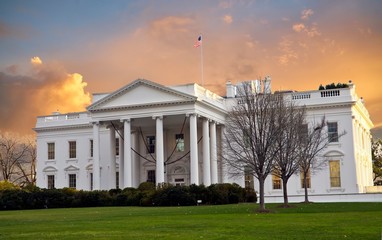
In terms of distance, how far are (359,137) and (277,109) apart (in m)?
27.5

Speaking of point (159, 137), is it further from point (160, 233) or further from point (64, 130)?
point (160, 233)

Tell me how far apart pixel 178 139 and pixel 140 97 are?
8671 mm

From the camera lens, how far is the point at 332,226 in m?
21.1

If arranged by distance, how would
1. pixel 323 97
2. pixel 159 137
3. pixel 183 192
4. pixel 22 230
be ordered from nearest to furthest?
pixel 22 230 < pixel 183 192 < pixel 159 137 < pixel 323 97

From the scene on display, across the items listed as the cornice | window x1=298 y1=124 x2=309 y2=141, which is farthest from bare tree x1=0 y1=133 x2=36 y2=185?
window x1=298 y1=124 x2=309 y2=141

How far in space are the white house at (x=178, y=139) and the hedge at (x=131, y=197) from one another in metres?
4.12

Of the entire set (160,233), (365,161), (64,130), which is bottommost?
(160,233)

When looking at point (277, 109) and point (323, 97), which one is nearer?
point (277, 109)

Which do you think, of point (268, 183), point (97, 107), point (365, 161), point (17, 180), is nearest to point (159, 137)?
point (97, 107)

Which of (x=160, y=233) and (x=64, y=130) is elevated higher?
(x=64, y=130)

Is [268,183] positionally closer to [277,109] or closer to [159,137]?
[159,137]

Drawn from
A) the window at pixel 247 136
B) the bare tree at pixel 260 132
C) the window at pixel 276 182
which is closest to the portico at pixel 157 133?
the window at pixel 276 182

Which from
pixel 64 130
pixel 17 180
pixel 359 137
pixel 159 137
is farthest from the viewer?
pixel 17 180

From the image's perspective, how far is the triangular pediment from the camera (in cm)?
5488
